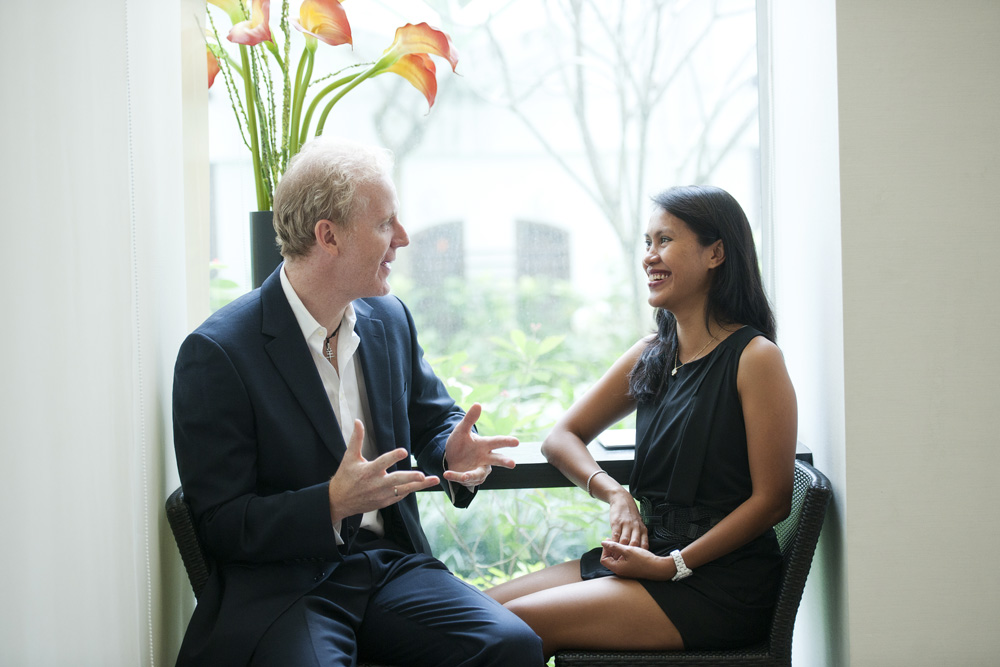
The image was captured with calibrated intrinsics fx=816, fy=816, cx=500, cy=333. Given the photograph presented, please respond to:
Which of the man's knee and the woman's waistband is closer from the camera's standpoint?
the man's knee

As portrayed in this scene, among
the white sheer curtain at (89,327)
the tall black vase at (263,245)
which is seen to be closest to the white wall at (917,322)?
the tall black vase at (263,245)

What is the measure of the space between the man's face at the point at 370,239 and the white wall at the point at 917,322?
1.08m

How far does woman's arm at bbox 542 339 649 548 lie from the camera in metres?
2.03

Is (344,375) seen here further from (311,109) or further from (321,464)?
(311,109)

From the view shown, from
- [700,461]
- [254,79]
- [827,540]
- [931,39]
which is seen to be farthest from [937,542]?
[254,79]

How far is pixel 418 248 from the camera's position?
283cm

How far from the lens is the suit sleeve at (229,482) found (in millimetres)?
1703

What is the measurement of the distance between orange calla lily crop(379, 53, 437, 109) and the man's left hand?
3.01ft

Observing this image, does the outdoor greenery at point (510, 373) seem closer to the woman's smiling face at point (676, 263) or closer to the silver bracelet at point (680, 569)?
the woman's smiling face at point (676, 263)

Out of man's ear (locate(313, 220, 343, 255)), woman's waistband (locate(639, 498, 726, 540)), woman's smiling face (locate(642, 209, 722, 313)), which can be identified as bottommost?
woman's waistband (locate(639, 498, 726, 540))

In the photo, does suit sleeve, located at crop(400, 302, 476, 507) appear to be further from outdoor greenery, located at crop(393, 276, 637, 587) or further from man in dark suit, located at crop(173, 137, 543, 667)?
outdoor greenery, located at crop(393, 276, 637, 587)

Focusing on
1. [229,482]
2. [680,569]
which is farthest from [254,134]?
[680,569]

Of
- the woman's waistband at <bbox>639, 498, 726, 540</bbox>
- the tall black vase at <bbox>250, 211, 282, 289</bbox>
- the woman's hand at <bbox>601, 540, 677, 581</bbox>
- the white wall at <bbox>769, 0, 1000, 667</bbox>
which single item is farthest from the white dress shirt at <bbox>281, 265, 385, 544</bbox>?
the white wall at <bbox>769, 0, 1000, 667</bbox>

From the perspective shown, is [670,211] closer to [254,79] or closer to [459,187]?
[459,187]
